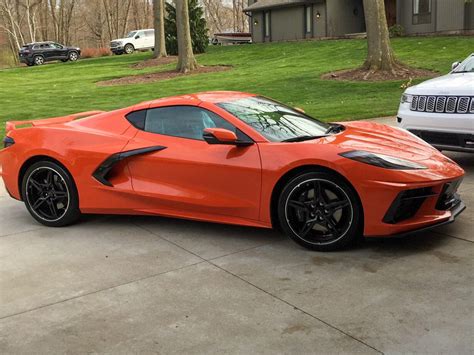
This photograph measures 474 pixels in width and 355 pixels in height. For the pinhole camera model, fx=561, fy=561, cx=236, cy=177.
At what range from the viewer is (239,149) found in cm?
489

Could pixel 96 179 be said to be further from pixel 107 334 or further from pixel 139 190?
pixel 107 334

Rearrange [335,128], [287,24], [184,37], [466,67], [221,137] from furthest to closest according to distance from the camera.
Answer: [287,24], [184,37], [466,67], [335,128], [221,137]

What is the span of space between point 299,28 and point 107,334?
36760 millimetres

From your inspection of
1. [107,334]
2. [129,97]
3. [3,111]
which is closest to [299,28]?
[129,97]

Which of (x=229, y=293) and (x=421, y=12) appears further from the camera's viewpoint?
(x=421, y=12)

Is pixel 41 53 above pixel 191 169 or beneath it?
above

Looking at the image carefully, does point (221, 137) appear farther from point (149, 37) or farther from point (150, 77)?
point (149, 37)

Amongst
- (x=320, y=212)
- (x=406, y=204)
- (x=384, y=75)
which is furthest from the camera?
(x=384, y=75)

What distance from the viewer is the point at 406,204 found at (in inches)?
174

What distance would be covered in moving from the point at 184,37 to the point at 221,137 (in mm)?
19076

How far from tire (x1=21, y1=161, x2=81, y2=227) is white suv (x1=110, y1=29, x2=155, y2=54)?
41.1m

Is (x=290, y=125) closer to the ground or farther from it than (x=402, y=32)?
closer to the ground

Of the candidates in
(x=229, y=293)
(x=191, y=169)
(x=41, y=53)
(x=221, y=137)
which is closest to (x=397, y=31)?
(x=41, y=53)

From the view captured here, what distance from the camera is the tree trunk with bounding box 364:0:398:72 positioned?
17359 millimetres
